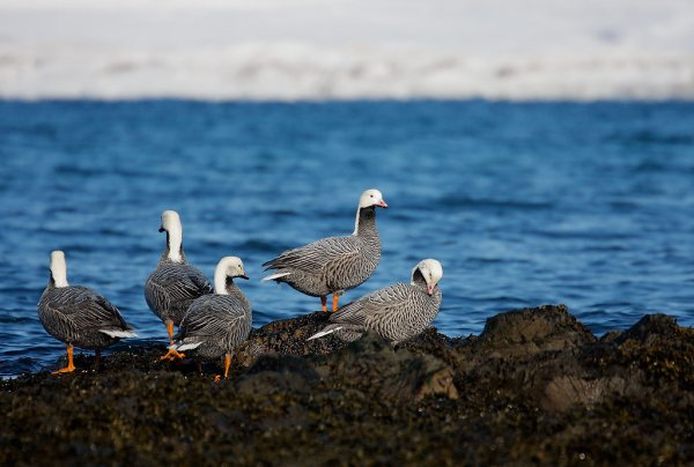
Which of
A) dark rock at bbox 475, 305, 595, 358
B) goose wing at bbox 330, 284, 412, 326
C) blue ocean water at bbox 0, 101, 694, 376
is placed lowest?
blue ocean water at bbox 0, 101, 694, 376

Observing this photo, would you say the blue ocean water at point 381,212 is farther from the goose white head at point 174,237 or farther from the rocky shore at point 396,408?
the rocky shore at point 396,408

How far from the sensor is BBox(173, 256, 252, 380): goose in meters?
11.0

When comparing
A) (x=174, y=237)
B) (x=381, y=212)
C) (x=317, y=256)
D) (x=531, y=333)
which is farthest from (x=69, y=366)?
(x=381, y=212)

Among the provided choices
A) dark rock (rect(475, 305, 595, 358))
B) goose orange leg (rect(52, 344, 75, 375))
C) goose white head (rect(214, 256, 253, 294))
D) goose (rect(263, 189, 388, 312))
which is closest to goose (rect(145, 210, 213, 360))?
goose white head (rect(214, 256, 253, 294))

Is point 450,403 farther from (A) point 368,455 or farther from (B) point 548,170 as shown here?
(B) point 548,170

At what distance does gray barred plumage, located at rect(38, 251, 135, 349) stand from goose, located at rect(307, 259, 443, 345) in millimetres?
2117

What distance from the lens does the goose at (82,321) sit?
1173 cm

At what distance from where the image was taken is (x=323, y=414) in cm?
867

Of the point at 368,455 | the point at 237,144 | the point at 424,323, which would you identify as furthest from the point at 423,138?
the point at 368,455

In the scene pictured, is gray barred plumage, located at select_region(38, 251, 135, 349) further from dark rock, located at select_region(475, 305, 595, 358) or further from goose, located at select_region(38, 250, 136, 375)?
dark rock, located at select_region(475, 305, 595, 358)

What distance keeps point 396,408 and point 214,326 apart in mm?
2824

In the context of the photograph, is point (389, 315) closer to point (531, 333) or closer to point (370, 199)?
point (531, 333)

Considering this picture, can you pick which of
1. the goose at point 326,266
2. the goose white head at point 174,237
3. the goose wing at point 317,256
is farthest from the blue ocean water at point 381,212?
the goose wing at point 317,256

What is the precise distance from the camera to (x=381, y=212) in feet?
97.8
